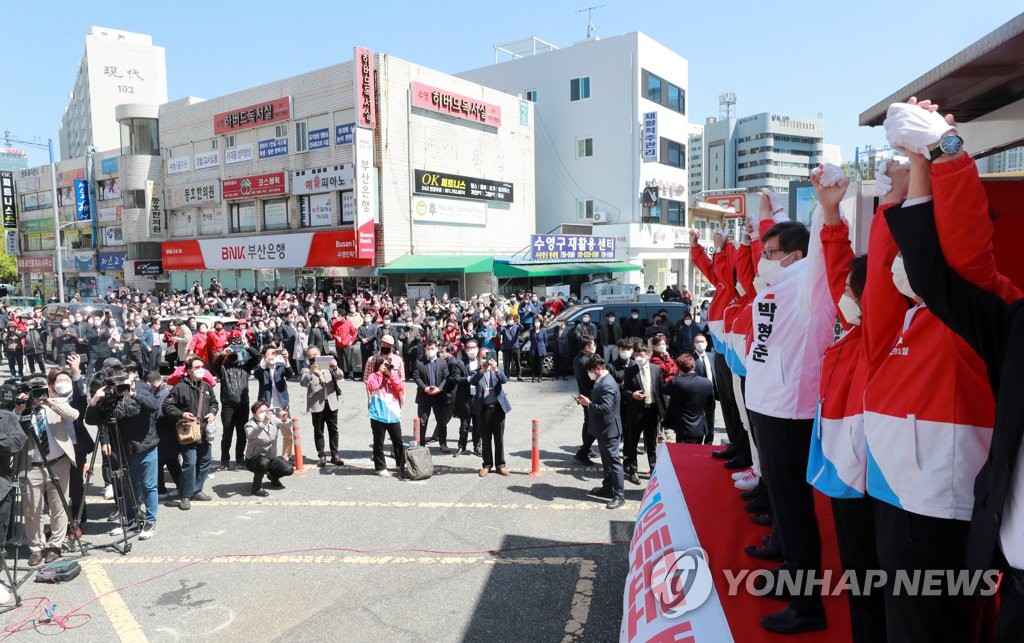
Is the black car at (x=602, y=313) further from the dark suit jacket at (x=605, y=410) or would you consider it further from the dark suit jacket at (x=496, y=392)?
the dark suit jacket at (x=605, y=410)

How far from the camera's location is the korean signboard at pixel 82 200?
1687 inches

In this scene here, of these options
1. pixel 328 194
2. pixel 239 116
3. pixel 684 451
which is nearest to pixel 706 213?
pixel 328 194

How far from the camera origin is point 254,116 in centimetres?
3241

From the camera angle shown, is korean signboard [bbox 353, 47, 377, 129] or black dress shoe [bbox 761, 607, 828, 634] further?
korean signboard [bbox 353, 47, 377, 129]

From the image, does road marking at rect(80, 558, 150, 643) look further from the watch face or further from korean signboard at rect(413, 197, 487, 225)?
korean signboard at rect(413, 197, 487, 225)

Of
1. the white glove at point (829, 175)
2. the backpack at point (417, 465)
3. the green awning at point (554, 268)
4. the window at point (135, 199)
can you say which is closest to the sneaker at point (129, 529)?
the backpack at point (417, 465)

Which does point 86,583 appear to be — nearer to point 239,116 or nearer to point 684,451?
point 684,451

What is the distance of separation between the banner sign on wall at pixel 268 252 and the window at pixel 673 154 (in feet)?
64.4

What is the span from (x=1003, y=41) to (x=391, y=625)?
17.6 ft

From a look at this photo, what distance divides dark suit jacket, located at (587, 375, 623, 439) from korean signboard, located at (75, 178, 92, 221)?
1850 inches

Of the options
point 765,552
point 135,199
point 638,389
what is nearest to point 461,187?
point 135,199

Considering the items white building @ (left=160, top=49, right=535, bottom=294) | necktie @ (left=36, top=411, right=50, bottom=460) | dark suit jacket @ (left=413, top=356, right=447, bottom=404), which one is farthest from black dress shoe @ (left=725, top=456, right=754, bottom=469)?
white building @ (left=160, top=49, right=535, bottom=294)

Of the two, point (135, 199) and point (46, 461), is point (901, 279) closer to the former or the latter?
point (46, 461)

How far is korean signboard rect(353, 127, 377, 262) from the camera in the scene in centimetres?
2822
